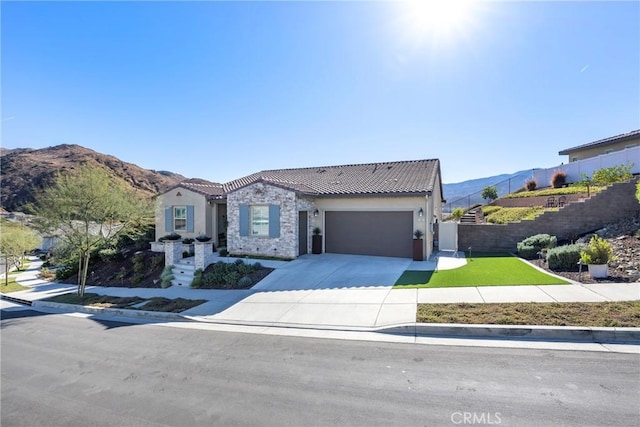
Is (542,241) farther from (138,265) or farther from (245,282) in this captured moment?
(138,265)

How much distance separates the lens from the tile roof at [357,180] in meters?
15.1

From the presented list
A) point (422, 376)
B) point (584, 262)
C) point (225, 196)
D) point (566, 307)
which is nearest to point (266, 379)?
point (422, 376)

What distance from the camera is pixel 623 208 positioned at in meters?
13.7

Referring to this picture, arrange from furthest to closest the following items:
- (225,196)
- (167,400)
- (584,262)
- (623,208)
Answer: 1. (225,196)
2. (623,208)
3. (584,262)
4. (167,400)

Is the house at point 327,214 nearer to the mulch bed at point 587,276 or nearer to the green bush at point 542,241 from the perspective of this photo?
the green bush at point 542,241

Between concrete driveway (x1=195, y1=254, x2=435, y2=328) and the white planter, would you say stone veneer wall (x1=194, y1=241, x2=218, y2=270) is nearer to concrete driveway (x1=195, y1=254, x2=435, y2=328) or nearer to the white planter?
concrete driveway (x1=195, y1=254, x2=435, y2=328)

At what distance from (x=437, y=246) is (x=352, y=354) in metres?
14.0

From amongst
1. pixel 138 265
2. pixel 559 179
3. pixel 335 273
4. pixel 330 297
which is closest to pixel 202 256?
pixel 138 265

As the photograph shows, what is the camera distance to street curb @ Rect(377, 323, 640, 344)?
18.1 feet

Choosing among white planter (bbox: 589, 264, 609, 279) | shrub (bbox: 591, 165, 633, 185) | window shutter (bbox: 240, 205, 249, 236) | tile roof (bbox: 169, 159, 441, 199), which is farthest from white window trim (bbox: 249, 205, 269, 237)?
shrub (bbox: 591, 165, 633, 185)

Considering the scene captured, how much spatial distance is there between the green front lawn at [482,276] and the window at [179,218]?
13361 mm

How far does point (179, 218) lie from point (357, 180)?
1100 cm

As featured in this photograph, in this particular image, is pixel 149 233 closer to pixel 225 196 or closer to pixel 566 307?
pixel 225 196

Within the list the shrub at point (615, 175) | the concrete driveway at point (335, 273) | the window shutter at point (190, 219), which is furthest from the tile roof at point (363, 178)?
the shrub at point (615, 175)
